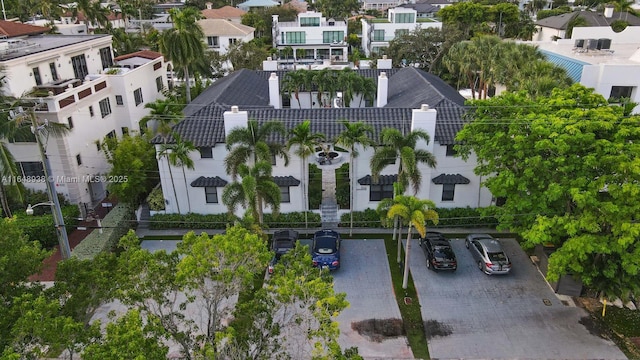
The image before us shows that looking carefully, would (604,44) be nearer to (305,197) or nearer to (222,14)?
(305,197)

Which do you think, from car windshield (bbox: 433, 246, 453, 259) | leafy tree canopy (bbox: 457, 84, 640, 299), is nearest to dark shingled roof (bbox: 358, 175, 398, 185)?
car windshield (bbox: 433, 246, 453, 259)

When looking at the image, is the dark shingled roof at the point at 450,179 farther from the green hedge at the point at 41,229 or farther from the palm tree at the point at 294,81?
the green hedge at the point at 41,229

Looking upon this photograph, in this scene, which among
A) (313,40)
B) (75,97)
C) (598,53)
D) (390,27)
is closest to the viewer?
(75,97)

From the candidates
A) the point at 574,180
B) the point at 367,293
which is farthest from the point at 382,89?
the point at 574,180

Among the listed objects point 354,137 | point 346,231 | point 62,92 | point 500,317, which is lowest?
point 500,317

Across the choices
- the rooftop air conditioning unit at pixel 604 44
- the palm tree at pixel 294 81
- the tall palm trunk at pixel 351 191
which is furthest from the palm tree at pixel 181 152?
the rooftop air conditioning unit at pixel 604 44
